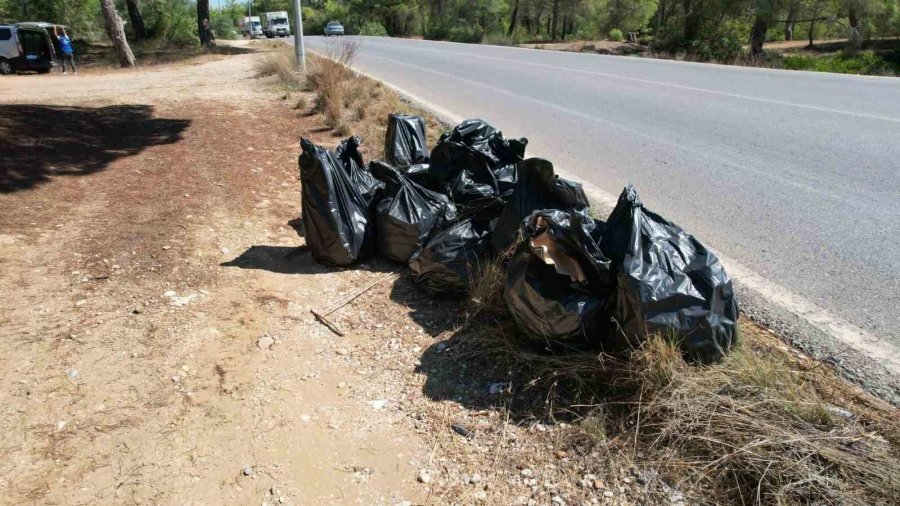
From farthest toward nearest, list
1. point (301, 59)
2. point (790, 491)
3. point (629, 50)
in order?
point (629, 50) < point (301, 59) < point (790, 491)

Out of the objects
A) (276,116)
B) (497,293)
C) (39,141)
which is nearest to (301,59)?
(276,116)

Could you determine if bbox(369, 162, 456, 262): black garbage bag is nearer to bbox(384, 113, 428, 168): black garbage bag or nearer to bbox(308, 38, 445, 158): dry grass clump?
bbox(384, 113, 428, 168): black garbage bag

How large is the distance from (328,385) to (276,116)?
7.56 meters

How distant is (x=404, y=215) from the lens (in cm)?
391

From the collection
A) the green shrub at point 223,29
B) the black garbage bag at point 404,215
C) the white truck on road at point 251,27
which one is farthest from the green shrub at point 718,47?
the white truck on road at point 251,27

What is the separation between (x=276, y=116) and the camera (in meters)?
9.50

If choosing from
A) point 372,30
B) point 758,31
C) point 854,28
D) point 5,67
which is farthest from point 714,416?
point 372,30

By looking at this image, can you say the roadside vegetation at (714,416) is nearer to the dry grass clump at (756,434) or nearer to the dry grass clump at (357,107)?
the dry grass clump at (756,434)

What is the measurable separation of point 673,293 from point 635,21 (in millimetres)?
52251

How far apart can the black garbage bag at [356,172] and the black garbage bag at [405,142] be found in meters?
1.08

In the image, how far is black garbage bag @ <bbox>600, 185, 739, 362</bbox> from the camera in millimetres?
2443

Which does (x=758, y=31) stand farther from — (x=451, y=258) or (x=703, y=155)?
(x=451, y=258)

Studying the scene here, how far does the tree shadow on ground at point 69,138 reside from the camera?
233 inches

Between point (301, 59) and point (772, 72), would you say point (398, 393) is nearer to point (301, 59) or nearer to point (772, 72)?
point (301, 59)
